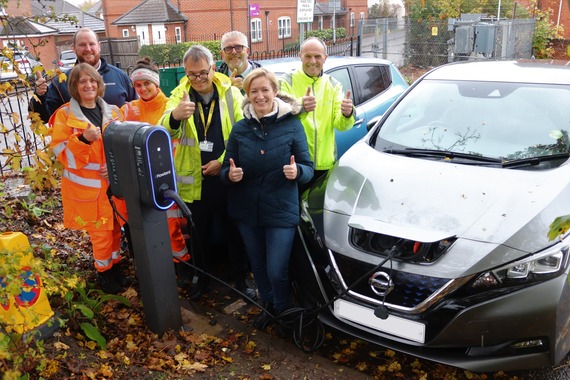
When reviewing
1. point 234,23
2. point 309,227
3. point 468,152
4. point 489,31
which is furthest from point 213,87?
point 234,23

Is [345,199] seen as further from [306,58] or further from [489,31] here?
[489,31]

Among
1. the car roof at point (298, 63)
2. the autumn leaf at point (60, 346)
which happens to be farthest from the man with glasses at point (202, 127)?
the car roof at point (298, 63)

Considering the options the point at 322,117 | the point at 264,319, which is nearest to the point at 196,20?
the point at 322,117

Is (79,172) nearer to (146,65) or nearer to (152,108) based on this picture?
(152,108)

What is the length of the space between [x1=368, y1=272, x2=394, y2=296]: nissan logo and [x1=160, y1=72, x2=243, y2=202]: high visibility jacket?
146 centimetres

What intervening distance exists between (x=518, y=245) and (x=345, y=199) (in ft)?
3.57

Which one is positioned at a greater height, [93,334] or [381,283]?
[381,283]

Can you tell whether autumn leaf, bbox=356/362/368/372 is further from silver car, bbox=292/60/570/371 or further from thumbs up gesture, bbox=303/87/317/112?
thumbs up gesture, bbox=303/87/317/112

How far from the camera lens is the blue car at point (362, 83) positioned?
593 cm

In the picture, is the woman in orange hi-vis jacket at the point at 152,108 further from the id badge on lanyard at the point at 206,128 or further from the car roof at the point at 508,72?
the car roof at the point at 508,72

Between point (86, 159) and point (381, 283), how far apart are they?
2.26 m

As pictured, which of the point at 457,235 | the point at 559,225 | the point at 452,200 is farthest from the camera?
the point at 452,200

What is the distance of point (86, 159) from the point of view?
3734mm

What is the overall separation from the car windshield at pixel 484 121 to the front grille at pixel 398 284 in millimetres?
1117
